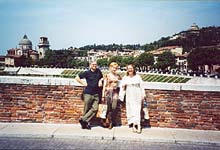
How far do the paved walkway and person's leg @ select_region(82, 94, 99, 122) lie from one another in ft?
1.00

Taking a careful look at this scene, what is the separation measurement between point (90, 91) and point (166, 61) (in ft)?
301

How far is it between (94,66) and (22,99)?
229 cm

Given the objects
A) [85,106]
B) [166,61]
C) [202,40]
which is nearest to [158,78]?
[166,61]

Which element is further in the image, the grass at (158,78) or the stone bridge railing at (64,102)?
the grass at (158,78)

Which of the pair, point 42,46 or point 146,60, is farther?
point 42,46

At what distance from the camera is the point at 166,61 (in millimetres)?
97312

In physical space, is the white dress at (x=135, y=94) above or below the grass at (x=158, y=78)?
above

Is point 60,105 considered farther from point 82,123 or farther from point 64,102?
point 82,123

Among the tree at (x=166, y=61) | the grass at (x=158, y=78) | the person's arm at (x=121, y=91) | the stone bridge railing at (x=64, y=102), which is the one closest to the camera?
the person's arm at (x=121, y=91)

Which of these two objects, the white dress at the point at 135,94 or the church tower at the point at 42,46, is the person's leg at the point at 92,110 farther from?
the church tower at the point at 42,46

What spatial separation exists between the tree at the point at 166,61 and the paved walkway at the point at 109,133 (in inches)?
3552

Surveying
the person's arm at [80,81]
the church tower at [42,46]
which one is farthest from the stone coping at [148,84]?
the church tower at [42,46]

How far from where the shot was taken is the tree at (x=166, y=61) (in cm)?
9656

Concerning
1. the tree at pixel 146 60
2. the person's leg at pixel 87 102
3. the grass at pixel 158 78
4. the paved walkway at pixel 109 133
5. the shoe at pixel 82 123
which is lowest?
the grass at pixel 158 78
